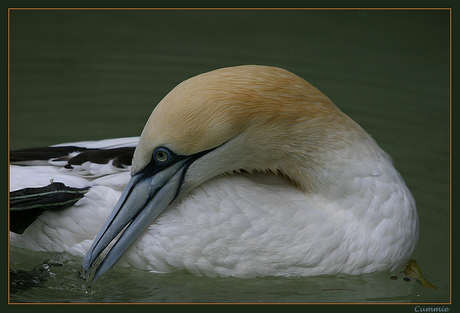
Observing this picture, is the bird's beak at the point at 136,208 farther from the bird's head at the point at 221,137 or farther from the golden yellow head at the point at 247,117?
the golden yellow head at the point at 247,117

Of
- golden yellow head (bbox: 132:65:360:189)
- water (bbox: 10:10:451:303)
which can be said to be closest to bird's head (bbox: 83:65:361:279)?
golden yellow head (bbox: 132:65:360:189)

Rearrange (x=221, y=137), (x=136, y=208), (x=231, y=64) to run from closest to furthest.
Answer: (x=221, y=137) < (x=136, y=208) < (x=231, y=64)

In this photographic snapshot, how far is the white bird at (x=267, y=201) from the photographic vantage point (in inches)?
118

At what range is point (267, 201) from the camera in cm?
324

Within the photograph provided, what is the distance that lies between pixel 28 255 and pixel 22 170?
0.57 metres

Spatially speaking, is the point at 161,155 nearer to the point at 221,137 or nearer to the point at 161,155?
the point at 161,155

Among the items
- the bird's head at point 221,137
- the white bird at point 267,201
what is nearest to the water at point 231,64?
the white bird at point 267,201

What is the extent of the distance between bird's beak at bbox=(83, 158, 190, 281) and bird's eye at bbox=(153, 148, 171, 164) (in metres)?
0.07

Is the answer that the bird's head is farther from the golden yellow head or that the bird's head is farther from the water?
the water

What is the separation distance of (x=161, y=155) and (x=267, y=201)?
0.70 m

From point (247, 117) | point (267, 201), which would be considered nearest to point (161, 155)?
point (247, 117)

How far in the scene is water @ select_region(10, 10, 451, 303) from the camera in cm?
337

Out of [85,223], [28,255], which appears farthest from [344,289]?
[28,255]

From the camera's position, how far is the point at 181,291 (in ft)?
11.0
